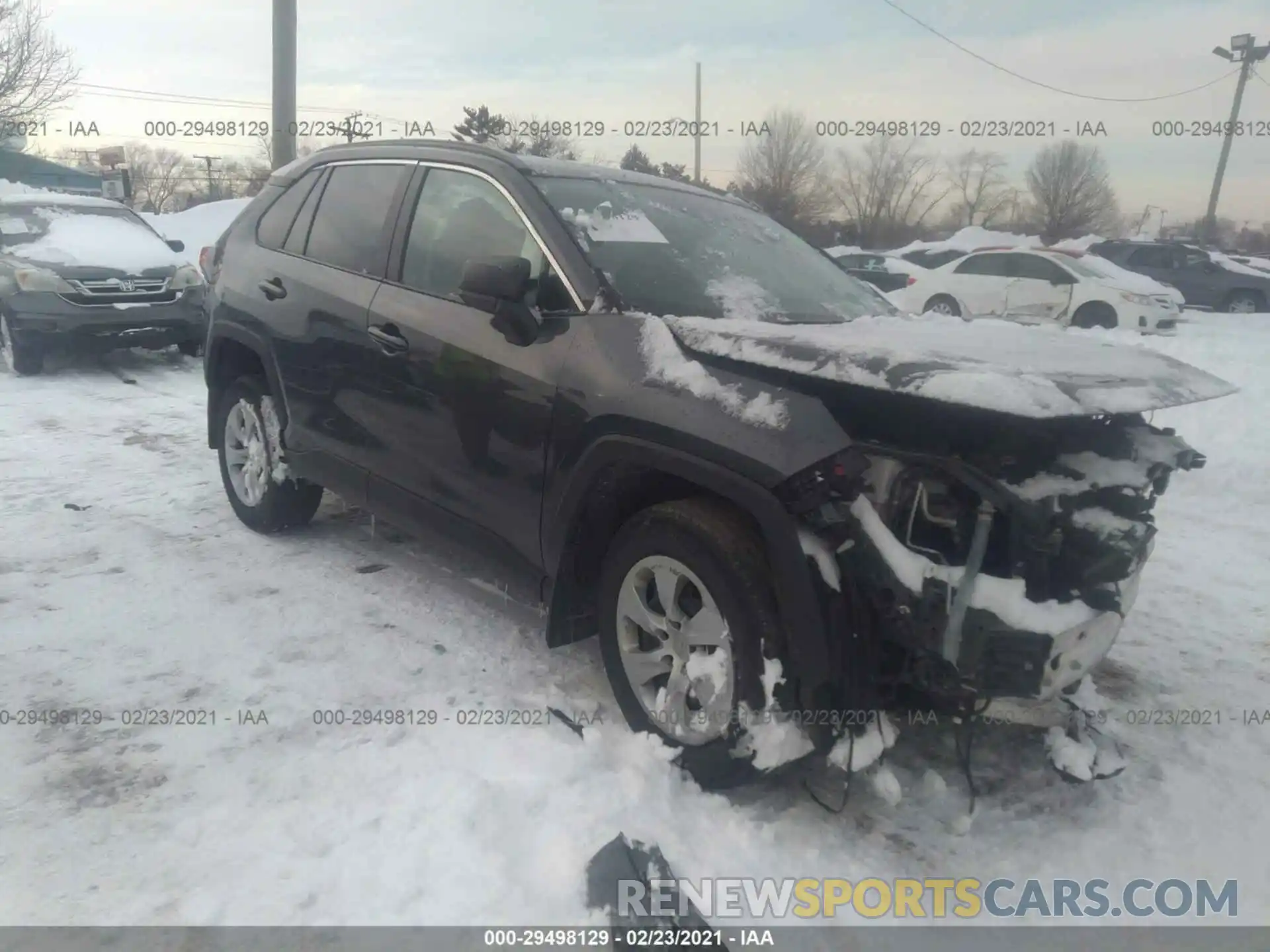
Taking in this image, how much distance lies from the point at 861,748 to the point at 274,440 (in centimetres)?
334

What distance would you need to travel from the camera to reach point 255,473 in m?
4.83

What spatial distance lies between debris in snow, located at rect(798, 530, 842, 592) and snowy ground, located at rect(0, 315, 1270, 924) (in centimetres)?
81

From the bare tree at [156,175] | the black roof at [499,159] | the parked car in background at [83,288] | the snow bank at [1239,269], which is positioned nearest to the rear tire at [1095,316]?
the snow bank at [1239,269]

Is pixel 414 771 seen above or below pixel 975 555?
below

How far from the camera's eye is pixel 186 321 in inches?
376

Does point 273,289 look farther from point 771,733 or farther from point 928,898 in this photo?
point 928,898

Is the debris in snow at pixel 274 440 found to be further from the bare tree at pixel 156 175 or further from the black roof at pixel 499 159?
the bare tree at pixel 156 175

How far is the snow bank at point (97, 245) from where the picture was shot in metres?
9.35

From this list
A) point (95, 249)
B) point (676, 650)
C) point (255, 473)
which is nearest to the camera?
point (676, 650)

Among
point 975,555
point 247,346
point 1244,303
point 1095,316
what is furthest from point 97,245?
point 1244,303

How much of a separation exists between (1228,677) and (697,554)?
2556mm

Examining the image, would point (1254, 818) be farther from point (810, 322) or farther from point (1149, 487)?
point (810, 322)

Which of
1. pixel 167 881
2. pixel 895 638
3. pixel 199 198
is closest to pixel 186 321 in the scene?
pixel 167 881

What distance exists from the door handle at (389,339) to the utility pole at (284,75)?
24.2 feet
